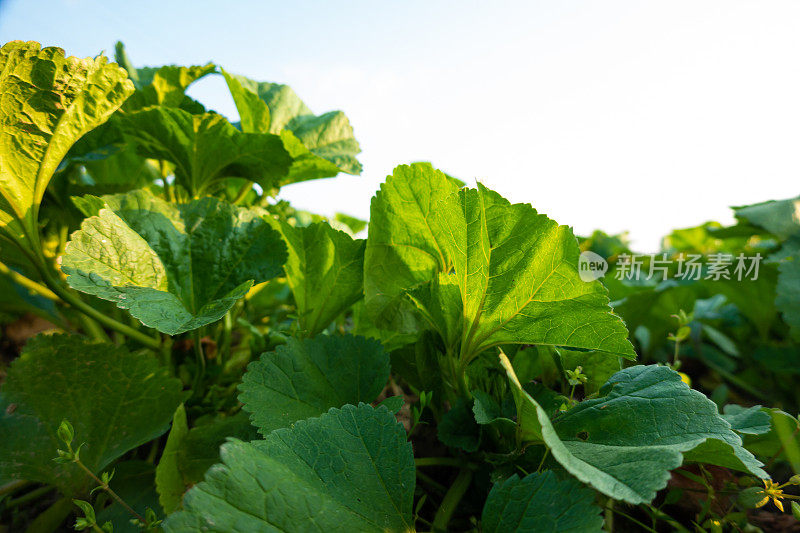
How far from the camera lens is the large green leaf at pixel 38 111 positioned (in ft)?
2.29

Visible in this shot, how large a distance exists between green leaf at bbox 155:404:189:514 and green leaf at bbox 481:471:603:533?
46 centimetres

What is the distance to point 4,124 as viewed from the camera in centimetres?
71

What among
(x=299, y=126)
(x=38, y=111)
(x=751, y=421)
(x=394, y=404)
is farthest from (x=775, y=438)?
(x=38, y=111)

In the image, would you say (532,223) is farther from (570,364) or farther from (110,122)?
(110,122)

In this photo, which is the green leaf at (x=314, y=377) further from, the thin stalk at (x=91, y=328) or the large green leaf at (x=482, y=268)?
the thin stalk at (x=91, y=328)

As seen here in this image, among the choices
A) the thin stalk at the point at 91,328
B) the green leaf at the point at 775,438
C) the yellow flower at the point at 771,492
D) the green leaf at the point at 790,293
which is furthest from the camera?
the green leaf at the point at 790,293

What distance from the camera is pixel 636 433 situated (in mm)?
578

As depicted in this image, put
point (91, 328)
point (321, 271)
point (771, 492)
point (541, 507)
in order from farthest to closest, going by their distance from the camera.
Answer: point (91, 328)
point (321, 271)
point (771, 492)
point (541, 507)

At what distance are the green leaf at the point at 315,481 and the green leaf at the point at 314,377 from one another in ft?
0.45

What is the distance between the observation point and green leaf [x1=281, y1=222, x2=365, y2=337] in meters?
0.88

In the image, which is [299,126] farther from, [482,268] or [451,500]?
[451,500]

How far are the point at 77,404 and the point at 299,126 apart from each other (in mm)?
735

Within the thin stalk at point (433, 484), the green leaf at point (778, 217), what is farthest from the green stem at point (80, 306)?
the green leaf at point (778, 217)

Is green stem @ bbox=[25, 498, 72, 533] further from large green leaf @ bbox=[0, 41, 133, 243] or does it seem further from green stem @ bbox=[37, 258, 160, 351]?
large green leaf @ bbox=[0, 41, 133, 243]
